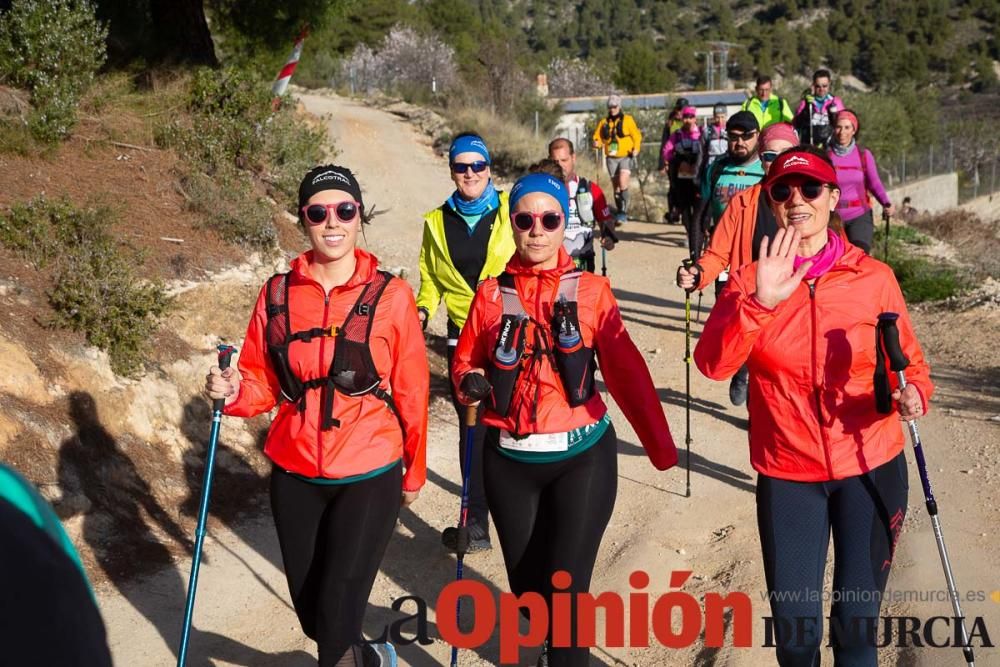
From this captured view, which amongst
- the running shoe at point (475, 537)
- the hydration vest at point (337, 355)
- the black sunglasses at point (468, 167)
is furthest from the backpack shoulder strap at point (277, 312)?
the running shoe at point (475, 537)

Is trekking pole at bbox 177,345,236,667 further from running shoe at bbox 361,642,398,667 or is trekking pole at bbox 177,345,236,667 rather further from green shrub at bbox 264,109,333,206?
green shrub at bbox 264,109,333,206

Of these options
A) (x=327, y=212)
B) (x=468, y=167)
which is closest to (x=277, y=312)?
(x=327, y=212)

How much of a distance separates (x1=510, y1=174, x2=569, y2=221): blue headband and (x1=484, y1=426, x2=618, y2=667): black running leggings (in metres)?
0.97

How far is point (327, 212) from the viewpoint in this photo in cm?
433

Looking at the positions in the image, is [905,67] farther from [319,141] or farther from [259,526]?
[259,526]

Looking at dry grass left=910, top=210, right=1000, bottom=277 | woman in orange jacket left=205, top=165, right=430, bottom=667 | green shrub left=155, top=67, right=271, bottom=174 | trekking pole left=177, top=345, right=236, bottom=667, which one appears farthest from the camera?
dry grass left=910, top=210, right=1000, bottom=277

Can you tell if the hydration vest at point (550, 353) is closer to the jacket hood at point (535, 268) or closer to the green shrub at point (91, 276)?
the jacket hood at point (535, 268)

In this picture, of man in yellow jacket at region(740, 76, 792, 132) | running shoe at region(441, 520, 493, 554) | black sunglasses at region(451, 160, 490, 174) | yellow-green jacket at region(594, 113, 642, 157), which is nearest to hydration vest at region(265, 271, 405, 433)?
black sunglasses at region(451, 160, 490, 174)

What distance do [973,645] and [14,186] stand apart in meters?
7.82

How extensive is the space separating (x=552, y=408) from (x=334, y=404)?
0.86 meters

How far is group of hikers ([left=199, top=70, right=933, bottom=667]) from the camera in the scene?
3887mm

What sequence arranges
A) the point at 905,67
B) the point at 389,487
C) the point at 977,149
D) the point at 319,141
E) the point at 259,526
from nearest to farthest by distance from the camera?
the point at 389,487 < the point at 259,526 < the point at 319,141 < the point at 977,149 < the point at 905,67

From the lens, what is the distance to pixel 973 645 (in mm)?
5020

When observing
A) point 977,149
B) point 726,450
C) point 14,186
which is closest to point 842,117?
point 726,450
